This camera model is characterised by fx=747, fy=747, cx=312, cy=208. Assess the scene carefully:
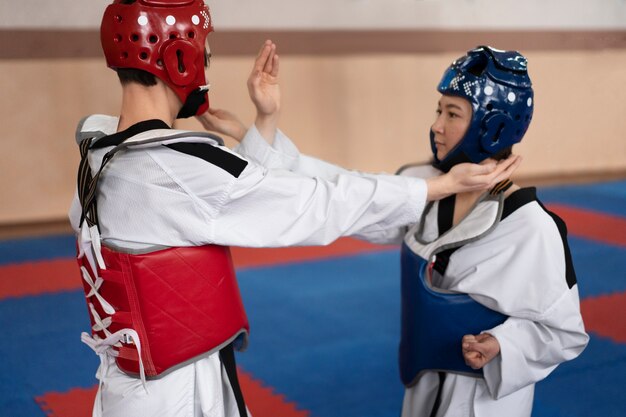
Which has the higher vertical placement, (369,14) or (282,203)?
(282,203)

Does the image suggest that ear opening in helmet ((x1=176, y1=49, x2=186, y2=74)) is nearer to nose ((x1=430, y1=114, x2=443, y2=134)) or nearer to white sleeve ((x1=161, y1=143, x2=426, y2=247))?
white sleeve ((x1=161, y1=143, x2=426, y2=247))

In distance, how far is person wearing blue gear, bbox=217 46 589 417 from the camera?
261 cm

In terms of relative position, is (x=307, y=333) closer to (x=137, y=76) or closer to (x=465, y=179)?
(x=465, y=179)

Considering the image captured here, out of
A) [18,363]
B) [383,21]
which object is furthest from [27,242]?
[383,21]

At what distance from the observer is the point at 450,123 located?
279cm

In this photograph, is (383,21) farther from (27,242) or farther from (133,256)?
(133,256)

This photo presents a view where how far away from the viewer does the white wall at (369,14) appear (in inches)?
328

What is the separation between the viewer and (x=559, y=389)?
15.1ft

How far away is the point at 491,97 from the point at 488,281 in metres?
0.65

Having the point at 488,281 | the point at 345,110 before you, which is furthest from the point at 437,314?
the point at 345,110

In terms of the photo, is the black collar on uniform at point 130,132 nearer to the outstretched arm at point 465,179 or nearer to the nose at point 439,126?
the outstretched arm at point 465,179

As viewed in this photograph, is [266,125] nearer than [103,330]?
No

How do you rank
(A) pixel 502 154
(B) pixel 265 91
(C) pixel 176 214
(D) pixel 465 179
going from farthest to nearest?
(B) pixel 265 91
(A) pixel 502 154
(D) pixel 465 179
(C) pixel 176 214

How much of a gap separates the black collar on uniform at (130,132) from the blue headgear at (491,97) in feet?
3.56
